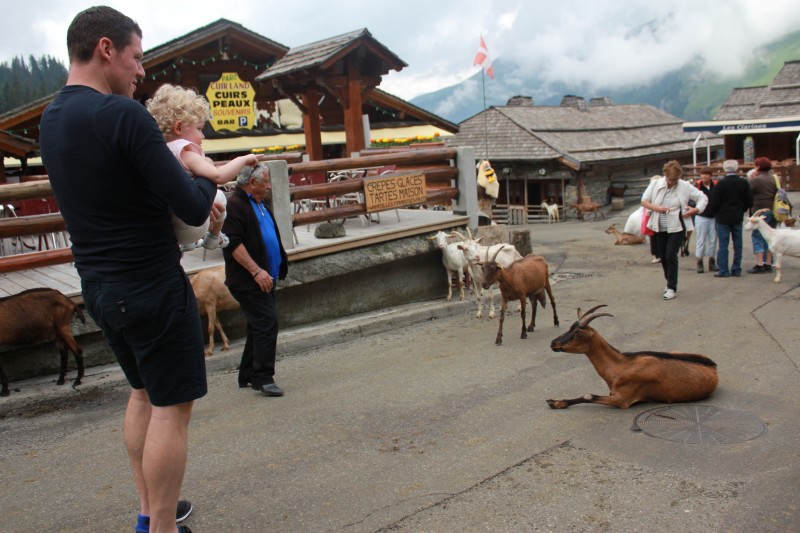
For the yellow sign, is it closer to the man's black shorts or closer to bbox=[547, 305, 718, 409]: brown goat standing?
bbox=[547, 305, 718, 409]: brown goat standing

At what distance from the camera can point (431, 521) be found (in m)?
3.93

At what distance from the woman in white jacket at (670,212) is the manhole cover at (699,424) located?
474cm

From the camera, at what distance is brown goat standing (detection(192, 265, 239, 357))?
7773 millimetres

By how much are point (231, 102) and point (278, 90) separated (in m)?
3.37

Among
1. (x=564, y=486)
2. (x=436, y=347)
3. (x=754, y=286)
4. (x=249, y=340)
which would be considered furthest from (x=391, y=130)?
(x=564, y=486)

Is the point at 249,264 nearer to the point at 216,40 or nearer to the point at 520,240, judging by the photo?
the point at 520,240

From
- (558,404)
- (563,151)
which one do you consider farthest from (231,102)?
(563,151)

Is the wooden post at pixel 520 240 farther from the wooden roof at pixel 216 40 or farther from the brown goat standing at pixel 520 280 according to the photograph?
the wooden roof at pixel 216 40

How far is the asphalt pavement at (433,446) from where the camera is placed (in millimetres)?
4035

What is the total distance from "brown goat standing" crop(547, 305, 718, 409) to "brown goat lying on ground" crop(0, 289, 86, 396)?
14.8 ft

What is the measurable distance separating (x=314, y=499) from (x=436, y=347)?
3957 mm

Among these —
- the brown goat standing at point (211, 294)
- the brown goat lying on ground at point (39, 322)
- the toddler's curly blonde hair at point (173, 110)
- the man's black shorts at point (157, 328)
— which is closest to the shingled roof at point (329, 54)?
the brown goat standing at point (211, 294)

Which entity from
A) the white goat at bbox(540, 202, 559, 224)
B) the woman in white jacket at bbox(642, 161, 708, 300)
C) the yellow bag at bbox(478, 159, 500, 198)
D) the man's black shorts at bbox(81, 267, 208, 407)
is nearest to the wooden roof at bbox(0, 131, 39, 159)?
the yellow bag at bbox(478, 159, 500, 198)

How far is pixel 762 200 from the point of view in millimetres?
12602
